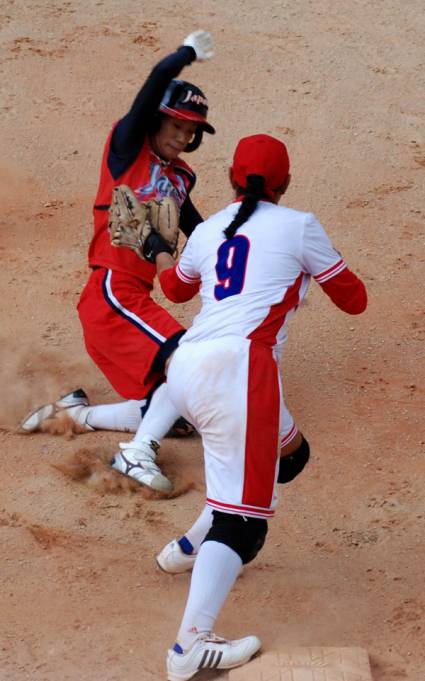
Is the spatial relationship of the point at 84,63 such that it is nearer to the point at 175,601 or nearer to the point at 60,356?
the point at 60,356

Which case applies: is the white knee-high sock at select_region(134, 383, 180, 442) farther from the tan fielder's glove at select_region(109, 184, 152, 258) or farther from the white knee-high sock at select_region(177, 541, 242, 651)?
the white knee-high sock at select_region(177, 541, 242, 651)

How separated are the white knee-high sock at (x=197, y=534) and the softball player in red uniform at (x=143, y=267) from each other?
0.69 metres

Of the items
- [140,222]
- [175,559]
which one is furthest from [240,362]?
[140,222]

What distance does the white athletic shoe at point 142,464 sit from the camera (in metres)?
5.83

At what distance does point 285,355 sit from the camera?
23.3 ft

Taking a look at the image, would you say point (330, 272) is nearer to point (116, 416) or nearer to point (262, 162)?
point (262, 162)

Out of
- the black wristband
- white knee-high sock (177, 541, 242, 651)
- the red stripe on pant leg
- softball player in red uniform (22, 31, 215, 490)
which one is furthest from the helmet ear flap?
white knee-high sock (177, 541, 242, 651)

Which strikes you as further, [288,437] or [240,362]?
[288,437]

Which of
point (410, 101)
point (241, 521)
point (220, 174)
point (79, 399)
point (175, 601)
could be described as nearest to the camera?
point (241, 521)

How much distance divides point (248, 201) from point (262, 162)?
162mm

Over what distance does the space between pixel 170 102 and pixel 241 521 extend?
2151 millimetres

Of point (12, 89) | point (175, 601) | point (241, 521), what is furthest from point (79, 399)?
point (12, 89)

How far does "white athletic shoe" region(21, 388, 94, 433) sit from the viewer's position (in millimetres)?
6379

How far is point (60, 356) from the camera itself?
7.06 m
